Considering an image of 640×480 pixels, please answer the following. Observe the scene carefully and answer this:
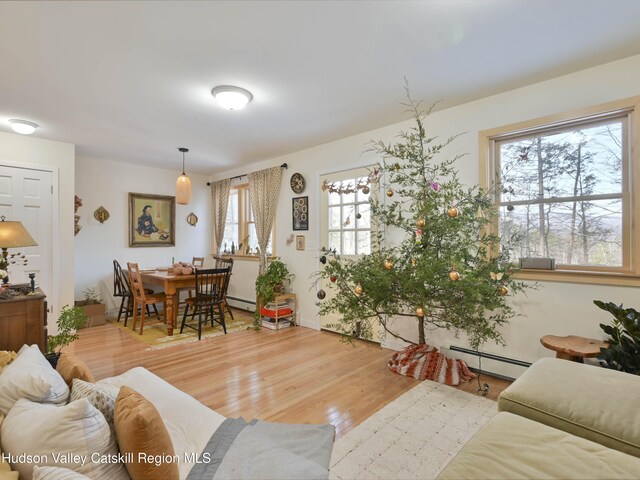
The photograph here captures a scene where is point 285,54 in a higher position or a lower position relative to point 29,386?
higher

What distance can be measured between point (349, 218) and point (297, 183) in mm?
1083

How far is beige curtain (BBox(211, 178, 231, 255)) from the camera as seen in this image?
19.5 ft

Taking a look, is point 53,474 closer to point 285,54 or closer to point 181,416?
point 181,416

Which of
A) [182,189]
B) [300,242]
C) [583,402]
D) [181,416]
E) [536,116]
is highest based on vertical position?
[536,116]

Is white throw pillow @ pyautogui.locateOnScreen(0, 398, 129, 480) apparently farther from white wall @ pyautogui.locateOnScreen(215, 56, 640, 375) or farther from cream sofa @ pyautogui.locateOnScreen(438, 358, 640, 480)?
white wall @ pyautogui.locateOnScreen(215, 56, 640, 375)

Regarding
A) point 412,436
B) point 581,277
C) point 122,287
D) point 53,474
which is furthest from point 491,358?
point 122,287

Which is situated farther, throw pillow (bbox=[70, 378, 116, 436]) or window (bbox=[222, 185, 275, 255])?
window (bbox=[222, 185, 275, 255])

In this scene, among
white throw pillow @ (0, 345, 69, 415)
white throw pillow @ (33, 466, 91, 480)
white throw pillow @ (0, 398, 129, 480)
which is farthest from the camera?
white throw pillow @ (0, 345, 69, 415)

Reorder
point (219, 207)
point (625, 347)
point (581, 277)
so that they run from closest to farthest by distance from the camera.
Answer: point (625, 347)
point (581, 277)
point (219, 207)

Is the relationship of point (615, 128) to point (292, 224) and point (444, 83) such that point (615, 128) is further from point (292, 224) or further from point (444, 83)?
point (292, 224)

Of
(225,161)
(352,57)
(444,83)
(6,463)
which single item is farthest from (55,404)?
(225,161)

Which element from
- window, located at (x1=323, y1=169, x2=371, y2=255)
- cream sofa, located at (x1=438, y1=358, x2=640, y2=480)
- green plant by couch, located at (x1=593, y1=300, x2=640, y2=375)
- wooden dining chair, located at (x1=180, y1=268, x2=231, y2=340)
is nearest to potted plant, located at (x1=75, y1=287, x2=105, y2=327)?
wooden dining chair, located at (x1=180, y1=268, x2=231, y2=340)

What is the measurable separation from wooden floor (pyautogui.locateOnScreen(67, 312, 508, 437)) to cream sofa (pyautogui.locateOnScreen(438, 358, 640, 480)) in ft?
3.25

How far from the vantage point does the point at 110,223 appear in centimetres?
514
